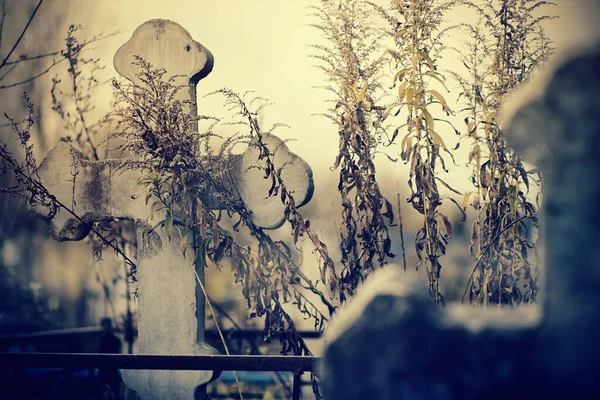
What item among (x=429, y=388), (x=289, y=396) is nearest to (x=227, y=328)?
(x=289, y=396)

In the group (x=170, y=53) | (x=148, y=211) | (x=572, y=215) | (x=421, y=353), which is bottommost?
(x=421, y=353)

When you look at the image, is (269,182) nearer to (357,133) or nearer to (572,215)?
(357,133)

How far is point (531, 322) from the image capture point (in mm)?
763

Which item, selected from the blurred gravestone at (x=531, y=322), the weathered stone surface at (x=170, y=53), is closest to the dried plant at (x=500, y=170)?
the weathered stone surface at (x=170, y=53)

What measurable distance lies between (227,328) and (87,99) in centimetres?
180

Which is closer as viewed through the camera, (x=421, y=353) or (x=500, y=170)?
(x=421, y=353)

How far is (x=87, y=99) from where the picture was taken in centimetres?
393

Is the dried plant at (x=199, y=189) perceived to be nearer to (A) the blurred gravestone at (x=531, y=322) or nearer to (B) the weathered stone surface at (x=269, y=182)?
(B) the weathered stone surface at (x=269, y=182)

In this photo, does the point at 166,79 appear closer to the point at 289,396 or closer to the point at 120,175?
the point at 120,175

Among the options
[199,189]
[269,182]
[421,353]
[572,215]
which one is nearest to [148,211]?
[199,189]

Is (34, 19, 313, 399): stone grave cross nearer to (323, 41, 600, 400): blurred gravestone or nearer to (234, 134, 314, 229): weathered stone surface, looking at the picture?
(234, 134, 314, 229): weathered stone surface

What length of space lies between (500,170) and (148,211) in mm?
1602

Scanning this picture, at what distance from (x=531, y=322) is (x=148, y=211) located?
7.28ft

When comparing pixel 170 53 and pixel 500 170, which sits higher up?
pixel 170 53
